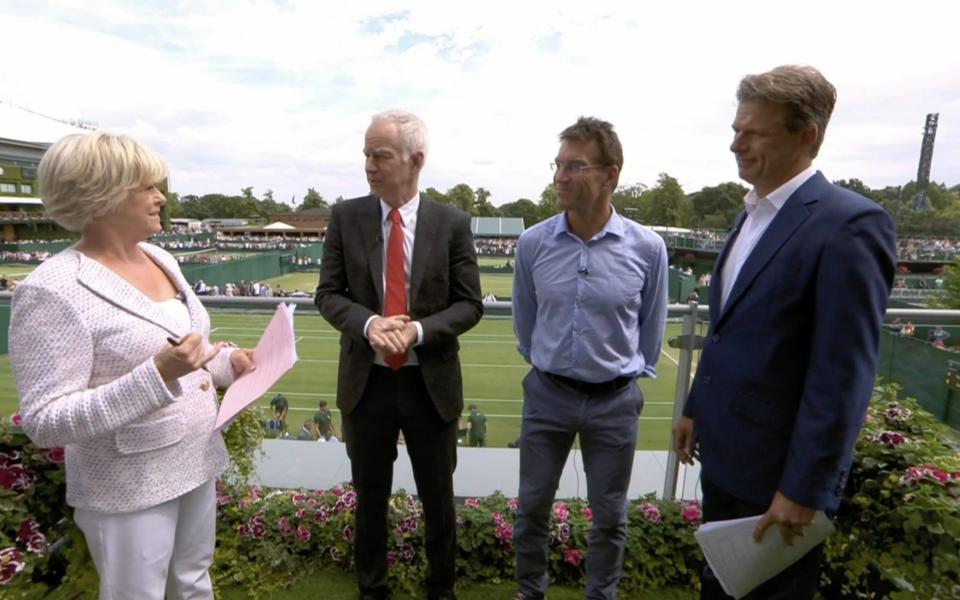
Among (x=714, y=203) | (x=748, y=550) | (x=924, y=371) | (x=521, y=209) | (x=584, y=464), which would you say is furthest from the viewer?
(x=521, y=209)

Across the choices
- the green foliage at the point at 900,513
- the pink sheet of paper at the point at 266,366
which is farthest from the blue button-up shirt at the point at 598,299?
the pink sheet of paper at the point at 266,366

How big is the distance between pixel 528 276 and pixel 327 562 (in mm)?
1677

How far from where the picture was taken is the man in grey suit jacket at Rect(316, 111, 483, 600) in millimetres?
2047

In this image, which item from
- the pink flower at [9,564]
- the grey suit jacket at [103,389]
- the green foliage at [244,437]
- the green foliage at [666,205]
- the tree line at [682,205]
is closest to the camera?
the grey suit jacket at [103,389]

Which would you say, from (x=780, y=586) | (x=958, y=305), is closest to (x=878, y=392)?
(x=780, y=586)

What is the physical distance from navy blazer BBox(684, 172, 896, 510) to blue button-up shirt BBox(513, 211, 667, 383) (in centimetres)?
46

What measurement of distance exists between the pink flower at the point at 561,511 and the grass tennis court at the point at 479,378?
91 cm

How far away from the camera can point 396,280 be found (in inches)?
82.7

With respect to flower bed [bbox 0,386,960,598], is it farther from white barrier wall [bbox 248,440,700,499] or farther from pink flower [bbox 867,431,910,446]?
white barrier wall [bbox 248,440,700,499]

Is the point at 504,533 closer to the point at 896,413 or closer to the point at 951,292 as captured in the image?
the point at 896,413

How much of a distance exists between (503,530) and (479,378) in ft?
32.5

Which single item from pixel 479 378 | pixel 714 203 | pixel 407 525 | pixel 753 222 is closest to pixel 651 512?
pixel 407 525

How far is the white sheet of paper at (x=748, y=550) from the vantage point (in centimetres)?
150

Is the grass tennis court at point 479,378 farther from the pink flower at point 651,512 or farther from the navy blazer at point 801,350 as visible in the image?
the navy blazer at point 801,350
